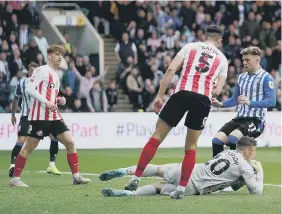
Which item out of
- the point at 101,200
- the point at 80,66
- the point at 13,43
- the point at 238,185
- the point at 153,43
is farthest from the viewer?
the point at 153,43

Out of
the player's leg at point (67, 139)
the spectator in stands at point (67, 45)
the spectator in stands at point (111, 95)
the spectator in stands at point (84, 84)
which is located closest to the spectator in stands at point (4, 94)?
the spectator in stands at point (84, 84)

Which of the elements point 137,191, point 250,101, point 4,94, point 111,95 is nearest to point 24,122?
point 250,101

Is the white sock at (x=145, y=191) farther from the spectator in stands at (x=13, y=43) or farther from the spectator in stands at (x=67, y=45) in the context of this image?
the spectator in stands at (x=67, y=45)

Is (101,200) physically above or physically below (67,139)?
below

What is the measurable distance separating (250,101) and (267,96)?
11.9 inches

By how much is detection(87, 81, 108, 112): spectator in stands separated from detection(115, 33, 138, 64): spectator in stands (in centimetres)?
169

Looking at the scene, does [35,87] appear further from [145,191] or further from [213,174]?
[213,174]

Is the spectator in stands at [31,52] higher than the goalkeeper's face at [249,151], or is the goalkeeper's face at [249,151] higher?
the goalkeeper's face at [249,151]

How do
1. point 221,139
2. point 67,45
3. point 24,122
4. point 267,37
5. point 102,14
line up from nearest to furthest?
1. point 221,139
2. point 24,122
3. point 67,45
4. point 102,14
5. point 267,37

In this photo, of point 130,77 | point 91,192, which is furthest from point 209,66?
point 130,77

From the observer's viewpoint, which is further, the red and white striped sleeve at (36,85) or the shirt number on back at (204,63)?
the red and white striped sleeve at (36,85)

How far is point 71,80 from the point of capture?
83.7 feet

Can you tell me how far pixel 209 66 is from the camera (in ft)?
36.1

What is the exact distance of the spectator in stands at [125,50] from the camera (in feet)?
90.0
